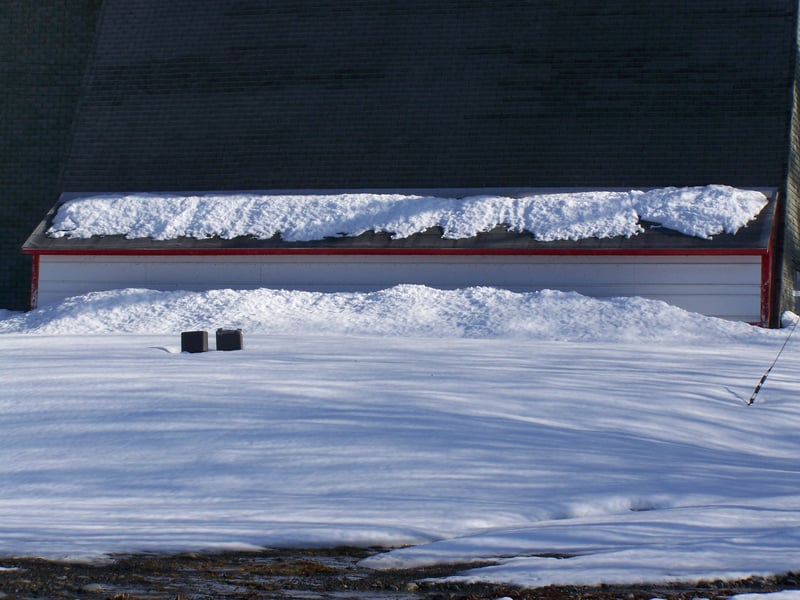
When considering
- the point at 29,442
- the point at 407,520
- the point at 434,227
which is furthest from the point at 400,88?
the point at 407,520

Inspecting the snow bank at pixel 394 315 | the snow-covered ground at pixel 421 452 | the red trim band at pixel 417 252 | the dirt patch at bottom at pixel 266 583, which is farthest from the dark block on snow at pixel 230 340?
the dirt patch at bottom at pixel 266 583

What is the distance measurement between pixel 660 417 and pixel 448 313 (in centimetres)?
751

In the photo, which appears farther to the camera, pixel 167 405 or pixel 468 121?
pixel 468 121

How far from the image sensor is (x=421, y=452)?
912cm

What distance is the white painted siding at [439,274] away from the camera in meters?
18.3

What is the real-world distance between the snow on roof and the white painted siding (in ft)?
1.48

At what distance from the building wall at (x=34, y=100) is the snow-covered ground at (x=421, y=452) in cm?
848

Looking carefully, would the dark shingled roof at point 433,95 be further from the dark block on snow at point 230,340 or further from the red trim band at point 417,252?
the dark block on snow at point 230,340

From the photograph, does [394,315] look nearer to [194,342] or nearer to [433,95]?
[194,342]

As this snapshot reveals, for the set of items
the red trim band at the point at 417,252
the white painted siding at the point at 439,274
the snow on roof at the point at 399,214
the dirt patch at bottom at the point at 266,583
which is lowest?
the dirt patch at bottom at the point at 266,583

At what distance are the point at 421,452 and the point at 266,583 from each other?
10.7 ft

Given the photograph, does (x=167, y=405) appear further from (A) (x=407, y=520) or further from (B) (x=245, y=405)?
(A) (x=407, y=520)

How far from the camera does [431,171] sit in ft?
67.8

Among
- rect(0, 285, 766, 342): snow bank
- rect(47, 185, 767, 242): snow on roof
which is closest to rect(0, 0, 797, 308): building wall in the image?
rect(47, 185, 767, 242): snow on roof
